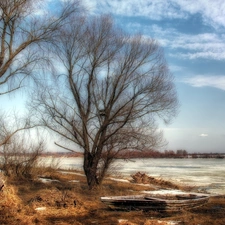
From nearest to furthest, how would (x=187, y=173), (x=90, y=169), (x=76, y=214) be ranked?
(x=76, y=214) → (x=90, y=169) → (x=187, y=173)

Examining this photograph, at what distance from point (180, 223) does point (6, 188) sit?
18.1 ft

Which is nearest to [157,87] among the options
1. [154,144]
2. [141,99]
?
[141,99]

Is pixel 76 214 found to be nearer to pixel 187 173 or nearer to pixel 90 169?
pixel 90 169

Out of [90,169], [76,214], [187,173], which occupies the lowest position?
[187,173]

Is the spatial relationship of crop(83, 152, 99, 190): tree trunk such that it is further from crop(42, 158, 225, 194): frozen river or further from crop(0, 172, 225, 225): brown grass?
crop(0, 172, 225, 225): brown grass

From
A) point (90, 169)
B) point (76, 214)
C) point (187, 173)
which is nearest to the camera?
point (76, 214)

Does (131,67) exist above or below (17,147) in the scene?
above

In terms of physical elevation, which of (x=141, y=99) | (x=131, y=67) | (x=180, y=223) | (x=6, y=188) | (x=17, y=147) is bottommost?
(x=180, y=223)

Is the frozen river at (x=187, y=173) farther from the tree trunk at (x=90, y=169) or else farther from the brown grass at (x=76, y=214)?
the brown grass at (x=76, y=214)

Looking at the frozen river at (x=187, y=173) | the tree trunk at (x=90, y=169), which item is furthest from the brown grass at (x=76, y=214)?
the frozen river at (x=187, y=173)

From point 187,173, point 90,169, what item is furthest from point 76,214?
point 187,173

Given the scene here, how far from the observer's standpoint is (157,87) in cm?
1493

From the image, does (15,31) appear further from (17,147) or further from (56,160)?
(56,160)

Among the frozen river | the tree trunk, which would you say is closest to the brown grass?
the tree trunk
